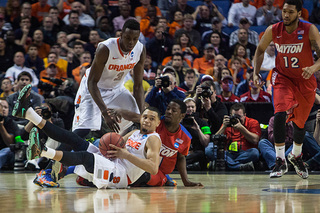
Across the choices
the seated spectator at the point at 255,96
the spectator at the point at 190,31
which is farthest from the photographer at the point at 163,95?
the spectator at the point at 190,31

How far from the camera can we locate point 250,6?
1245 cm

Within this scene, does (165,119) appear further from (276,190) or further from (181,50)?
(181,50)

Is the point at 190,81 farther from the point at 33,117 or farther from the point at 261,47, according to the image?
the point at 33,117

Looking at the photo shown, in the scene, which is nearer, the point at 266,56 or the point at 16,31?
the point at 266,56

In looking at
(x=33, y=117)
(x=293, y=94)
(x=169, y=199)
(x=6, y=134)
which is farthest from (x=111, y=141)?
(x=6, y=134)

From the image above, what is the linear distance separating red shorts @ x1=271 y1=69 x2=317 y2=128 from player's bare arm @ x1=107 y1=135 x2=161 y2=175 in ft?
5.49

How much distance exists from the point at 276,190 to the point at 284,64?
174 centimetres

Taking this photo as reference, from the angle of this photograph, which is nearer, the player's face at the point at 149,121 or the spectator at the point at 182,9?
the player's face at the point at 149,121

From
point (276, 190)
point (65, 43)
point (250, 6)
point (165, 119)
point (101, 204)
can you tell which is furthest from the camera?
point (250, 6)

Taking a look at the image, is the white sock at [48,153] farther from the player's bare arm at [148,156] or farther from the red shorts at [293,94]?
the red shorts at [293,94]

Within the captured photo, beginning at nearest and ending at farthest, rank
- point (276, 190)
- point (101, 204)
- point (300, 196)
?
point (101, 204) < point (300, 196) < point (276, 190)

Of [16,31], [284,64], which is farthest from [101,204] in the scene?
[16,31]

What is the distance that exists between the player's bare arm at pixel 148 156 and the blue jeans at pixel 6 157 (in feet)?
13.5

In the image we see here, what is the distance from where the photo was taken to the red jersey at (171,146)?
5.68 m
